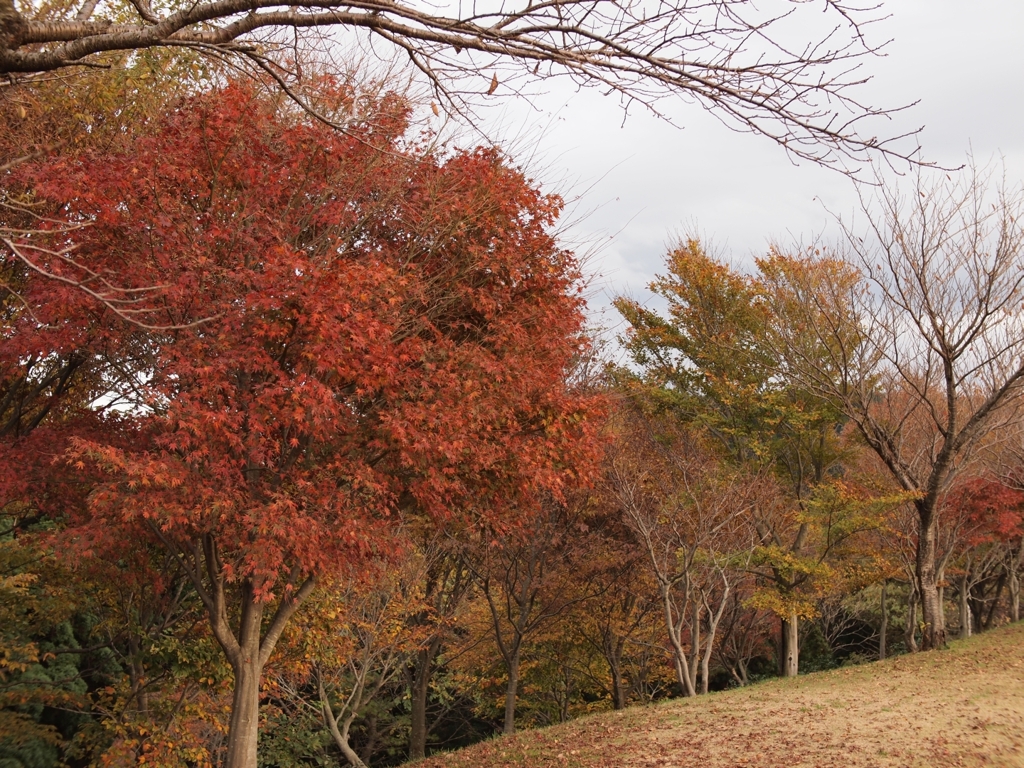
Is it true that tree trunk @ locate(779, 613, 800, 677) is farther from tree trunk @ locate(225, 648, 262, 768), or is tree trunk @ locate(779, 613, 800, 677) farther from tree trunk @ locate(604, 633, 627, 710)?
tree trunk @ locate(225, 648, 262, 768)

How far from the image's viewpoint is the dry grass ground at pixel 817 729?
746cm

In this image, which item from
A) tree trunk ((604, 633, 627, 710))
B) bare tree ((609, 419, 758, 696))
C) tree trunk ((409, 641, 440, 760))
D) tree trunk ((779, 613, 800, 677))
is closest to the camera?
bare tree ((609, 419, 758, 696))

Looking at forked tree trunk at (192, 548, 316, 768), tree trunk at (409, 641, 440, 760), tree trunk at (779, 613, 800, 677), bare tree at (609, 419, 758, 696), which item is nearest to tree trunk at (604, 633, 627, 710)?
bare tree at (609, 419, 758, 696)

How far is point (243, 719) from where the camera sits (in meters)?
8.13

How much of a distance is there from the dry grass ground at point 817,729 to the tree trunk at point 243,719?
232 cm

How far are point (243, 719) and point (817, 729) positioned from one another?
590 cm

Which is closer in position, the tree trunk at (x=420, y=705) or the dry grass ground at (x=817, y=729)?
the dry grass ground at (x=817, y=729)

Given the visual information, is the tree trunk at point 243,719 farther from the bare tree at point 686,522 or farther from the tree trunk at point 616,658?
the tree trunk at point 616,658

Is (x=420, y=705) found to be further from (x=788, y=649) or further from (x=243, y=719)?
(x=243, y=719)

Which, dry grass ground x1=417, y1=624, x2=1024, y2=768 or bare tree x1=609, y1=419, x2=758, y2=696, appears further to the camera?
bare tree x1=609, y1=419, x2=758, y2=696

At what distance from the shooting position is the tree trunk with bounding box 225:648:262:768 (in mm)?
8089

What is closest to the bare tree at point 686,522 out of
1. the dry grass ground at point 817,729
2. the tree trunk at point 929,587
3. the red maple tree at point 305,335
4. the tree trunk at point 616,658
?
the dry grass ground at point 817,729

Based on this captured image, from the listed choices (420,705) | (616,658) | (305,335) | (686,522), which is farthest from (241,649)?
(616,658)

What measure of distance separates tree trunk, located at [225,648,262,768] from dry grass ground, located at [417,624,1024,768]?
2.32 metres
